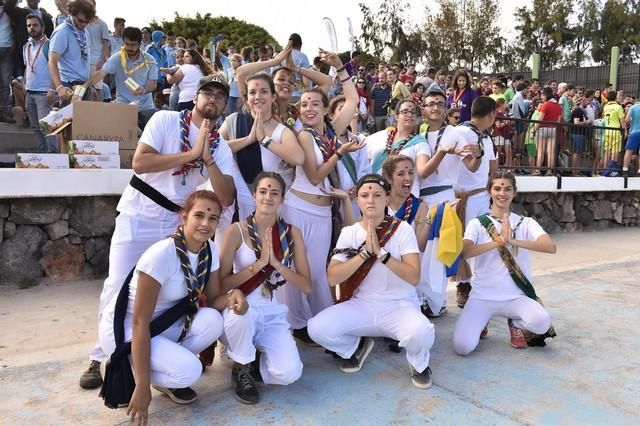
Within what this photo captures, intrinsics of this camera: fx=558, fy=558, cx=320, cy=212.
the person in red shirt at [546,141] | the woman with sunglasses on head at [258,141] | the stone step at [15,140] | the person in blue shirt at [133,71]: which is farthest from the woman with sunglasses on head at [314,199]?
the person in red shirt at [546,141]

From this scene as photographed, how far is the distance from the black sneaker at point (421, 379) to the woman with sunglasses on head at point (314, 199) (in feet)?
2.79

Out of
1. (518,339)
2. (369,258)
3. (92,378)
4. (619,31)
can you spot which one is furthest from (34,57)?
(619,31)

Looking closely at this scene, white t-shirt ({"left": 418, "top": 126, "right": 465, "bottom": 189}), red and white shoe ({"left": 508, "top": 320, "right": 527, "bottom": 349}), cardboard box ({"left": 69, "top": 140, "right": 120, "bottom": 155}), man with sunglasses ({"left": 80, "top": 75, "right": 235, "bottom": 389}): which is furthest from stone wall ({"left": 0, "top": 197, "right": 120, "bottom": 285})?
red and white shoe ({"left": 508, "top": 320, "right": 527, "bottom": 349})

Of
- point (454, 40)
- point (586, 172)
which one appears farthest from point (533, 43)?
point (586, 172)

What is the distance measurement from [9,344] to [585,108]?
41.7 ft

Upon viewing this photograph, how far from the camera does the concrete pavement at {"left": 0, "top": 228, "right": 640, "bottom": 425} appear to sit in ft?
9.23

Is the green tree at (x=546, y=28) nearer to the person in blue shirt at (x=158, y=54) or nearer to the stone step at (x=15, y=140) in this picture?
the person in blue shirt at (x=158, y=54)

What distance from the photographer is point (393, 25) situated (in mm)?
34750

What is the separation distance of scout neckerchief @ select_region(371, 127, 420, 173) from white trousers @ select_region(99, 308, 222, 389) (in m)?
2.06

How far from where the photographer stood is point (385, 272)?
344cm

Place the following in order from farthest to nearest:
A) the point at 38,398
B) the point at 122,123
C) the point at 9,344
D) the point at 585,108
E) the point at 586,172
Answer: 1. the point at 585,108
2. the point at 586,172
3. the point at 122,123
4. the point at 9,344
5. the point at 38,398

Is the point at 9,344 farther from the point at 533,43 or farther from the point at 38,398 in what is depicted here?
the point at 533,43

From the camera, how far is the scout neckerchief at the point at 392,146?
4.38m

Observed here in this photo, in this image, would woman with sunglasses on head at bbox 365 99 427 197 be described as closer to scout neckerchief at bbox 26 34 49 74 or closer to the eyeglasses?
the eyeglasses
